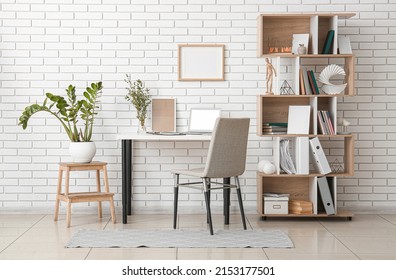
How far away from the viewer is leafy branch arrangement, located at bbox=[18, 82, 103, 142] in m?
5.94

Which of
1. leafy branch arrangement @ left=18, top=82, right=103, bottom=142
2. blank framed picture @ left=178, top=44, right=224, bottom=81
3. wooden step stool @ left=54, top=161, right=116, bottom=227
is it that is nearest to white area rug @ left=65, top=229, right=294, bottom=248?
wooden step stool @ left=54, top=161, right=116, bottom=227

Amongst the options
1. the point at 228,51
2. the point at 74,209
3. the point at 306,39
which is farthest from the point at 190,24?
the point at 74,209

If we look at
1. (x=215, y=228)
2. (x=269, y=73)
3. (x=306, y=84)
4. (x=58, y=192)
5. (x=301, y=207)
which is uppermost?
(x=269, y=73)

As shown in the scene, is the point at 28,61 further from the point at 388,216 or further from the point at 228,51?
the point at 388,216

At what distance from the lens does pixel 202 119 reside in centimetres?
632

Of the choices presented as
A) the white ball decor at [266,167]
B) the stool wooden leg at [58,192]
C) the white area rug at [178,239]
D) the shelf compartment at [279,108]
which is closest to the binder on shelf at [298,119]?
the shelf compartment at [279,108]

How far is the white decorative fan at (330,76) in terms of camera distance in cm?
596

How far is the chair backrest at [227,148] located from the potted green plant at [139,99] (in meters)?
1.08

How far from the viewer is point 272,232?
5.40 metres

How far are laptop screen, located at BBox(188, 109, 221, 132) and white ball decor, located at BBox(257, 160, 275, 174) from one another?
2.01ft

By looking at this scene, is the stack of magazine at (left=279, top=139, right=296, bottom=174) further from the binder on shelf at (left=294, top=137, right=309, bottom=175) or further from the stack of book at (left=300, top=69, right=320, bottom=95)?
the stack of book at (left=300, top=69, right=320, bottom=95)

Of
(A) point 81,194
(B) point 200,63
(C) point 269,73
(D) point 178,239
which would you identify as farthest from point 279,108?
(A) point 81,194

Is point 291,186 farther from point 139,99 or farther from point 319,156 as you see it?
point 139,99

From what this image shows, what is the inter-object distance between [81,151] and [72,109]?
39cm
